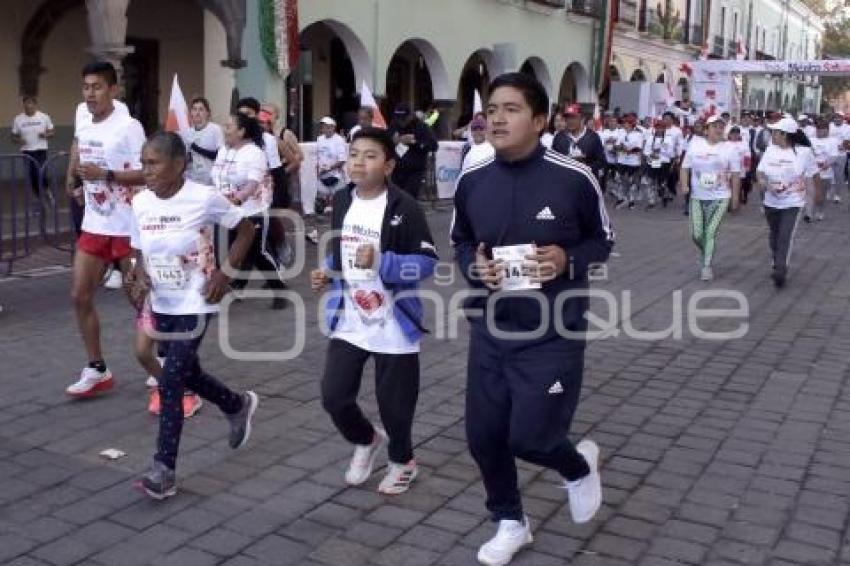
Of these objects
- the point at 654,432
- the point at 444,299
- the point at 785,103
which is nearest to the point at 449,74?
the point at 444,299

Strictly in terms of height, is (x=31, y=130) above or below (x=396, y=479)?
above

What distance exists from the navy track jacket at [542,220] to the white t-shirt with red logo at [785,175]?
285 inches

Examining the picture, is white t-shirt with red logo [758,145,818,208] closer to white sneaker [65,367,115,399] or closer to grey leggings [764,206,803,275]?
grey leggings [764,206,803,275]

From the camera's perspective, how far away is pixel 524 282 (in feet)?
11.7

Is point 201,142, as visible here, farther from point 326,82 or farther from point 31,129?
point 326,82

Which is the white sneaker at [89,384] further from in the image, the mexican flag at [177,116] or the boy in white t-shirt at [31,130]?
the boy in white t-shirt at [31,130]

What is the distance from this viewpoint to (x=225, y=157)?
8.03 meters

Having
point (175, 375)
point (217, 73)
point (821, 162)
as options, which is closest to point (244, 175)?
point (175, 375)

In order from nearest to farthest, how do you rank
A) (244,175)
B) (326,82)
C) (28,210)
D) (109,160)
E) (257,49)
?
1. (109,160)
2. (244,175)
3. (28,210)
4. (257,49)
5. (326,82)

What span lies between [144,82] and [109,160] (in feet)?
48.8

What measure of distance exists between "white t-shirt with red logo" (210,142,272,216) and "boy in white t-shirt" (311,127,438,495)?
3.69 metres

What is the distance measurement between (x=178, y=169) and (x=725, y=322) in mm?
5586

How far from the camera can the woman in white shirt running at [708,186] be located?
34.7ft

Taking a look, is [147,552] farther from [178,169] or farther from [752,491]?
[752,491]
